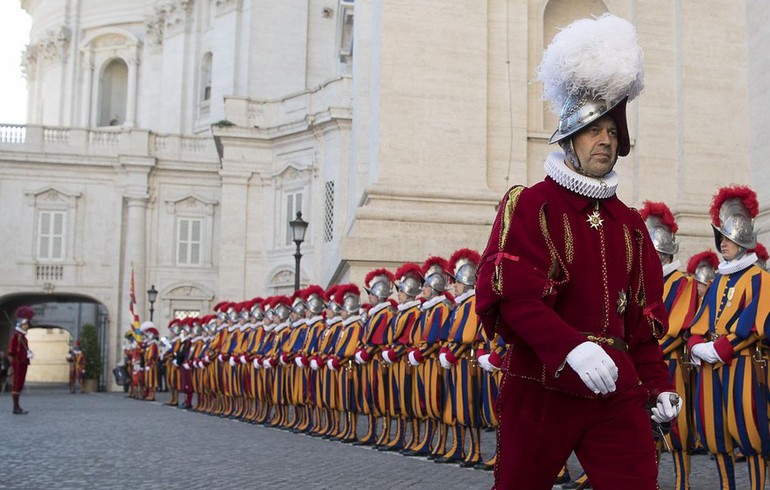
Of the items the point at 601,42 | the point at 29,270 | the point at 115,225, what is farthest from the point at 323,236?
the point at 601,42

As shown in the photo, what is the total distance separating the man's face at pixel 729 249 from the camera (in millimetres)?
7000

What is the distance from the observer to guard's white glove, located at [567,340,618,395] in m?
3.41

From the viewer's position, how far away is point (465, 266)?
10336mm

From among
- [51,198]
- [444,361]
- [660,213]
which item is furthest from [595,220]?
[51,198]

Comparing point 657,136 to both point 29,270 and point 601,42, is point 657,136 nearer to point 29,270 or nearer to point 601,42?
point 601,42

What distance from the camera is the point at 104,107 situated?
54.4 m

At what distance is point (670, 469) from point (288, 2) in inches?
1365

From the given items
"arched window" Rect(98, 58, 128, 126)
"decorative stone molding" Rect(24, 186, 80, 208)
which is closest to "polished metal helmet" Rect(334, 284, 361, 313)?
"decorative stone molding" Rect(24, 186, 80, 208)

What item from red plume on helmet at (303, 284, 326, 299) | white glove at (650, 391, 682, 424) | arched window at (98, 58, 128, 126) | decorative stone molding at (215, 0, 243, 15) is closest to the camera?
white glove at (650, 391, 682, 424)

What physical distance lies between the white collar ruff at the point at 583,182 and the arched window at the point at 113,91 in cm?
5270

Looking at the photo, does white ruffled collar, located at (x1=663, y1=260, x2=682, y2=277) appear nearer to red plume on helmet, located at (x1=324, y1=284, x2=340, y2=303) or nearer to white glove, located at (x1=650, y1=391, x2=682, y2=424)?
white glove, located at (x1=650, y1=391, x2=682, y2=424)

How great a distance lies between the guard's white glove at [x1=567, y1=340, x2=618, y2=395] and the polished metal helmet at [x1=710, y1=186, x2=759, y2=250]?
12.8ft

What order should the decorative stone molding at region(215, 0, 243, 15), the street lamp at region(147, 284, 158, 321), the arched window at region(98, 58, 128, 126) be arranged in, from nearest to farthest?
the street lamp at region(147, 284, 158, 321), the decorative stone molding at region(215, 0, 243, 15), the arched window at region(98, 58, 128, 126)

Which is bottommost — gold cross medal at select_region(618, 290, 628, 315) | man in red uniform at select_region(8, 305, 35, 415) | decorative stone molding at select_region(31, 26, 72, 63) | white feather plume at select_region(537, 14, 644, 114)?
man in red uniform at select_region(8, 305, 35, 415)
